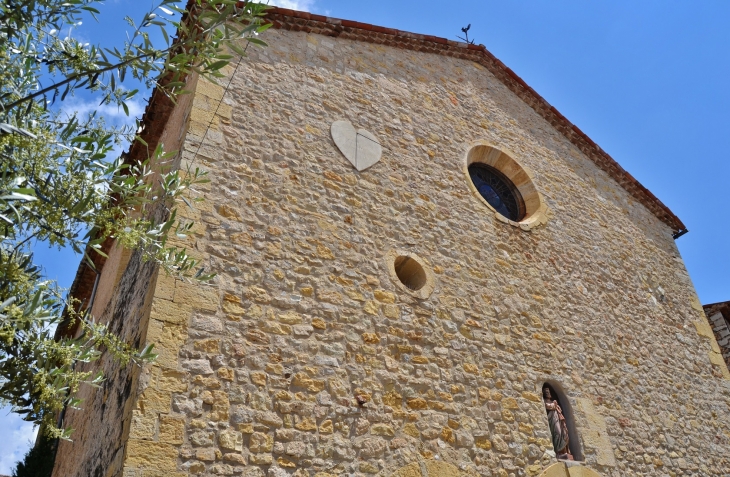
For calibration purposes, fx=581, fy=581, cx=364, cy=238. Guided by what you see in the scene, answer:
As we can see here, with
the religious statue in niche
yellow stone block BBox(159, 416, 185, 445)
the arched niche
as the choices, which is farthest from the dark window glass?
yellow stone block BBox(159, 416, 185, 445)

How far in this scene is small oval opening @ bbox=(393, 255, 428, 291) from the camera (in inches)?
227

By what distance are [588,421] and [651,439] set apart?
3.52 ft

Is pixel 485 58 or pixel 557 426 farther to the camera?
pixel 485 58

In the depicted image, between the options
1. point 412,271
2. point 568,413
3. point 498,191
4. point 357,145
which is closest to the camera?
point 412,271

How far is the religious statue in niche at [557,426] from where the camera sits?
5680 mm

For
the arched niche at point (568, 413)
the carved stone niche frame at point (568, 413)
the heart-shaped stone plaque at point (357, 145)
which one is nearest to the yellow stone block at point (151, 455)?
the heart-shaped stone plaque at point (357, 145)

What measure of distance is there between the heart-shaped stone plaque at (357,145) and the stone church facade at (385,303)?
28mm

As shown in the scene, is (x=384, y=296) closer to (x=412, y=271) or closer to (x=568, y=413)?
(x=412, y=271)

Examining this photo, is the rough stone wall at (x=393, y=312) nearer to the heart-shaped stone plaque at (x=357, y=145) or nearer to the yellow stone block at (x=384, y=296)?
the yellow stone block at (x=384, y=296)

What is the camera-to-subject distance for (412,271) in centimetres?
584

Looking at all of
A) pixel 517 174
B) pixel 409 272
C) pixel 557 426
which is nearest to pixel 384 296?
pixel 409 272

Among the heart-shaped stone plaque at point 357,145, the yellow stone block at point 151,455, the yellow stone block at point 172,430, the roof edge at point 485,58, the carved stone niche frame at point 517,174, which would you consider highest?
the roof edge at point 485,58

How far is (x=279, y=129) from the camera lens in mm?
5809

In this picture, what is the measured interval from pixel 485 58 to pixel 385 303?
5370 mm
